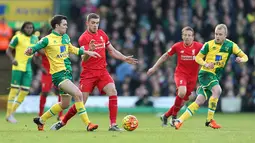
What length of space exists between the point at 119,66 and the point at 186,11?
354 cm

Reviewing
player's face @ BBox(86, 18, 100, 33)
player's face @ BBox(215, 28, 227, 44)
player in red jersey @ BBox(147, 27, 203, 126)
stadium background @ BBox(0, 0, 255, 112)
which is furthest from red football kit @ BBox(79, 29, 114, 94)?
stadium background @ BBox(0, 0, 255, 112)

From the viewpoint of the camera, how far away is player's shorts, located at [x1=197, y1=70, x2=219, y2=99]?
52.4 feet

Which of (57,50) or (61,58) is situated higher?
(57,50)

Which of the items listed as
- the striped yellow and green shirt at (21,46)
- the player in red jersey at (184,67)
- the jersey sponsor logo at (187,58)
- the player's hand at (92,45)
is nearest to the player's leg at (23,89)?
the striped yellow and green shirt at (21,46)

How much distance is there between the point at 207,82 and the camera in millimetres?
16031

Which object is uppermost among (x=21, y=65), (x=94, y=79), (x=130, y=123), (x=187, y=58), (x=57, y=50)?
(x=57, y=50)

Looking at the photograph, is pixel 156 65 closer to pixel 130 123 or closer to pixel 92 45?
pixel 92 45

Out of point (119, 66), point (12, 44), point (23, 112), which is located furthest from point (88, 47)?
point (119, 66)

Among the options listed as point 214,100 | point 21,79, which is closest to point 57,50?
point 214,100

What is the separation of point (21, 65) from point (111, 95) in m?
4.78

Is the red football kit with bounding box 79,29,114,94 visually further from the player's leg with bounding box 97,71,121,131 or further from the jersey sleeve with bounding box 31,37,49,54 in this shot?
the jersey sleeve with bounding box 31,37,49,54

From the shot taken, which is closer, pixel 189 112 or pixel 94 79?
pixel 94 79

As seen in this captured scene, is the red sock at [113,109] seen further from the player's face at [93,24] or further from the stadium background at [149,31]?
the stadium background at [149,31]

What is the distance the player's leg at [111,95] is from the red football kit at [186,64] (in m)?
2.67
